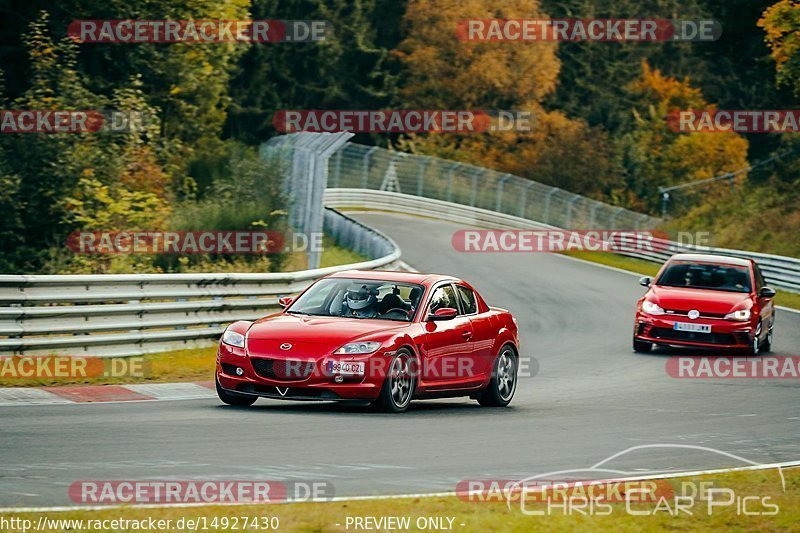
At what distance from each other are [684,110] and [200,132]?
4276cm

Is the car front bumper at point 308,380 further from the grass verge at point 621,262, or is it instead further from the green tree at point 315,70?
the green tree at point 315,70

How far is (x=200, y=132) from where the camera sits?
47656 millimetres

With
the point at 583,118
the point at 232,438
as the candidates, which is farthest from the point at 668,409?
the point at 583,118

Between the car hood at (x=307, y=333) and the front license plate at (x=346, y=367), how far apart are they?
0.14 metres

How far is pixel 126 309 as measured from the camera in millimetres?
16938

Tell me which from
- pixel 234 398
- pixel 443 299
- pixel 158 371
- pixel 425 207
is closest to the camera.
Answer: pixel 234 398

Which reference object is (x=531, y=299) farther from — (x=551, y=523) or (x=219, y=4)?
(x=551, y=523)

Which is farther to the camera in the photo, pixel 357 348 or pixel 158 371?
pixel 158 371

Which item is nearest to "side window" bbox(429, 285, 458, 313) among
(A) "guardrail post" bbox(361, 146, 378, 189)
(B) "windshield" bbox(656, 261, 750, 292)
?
(B) "windshield" bbox(656, 261, 750, 292)

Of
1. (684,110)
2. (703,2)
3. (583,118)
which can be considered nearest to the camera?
(703,2)

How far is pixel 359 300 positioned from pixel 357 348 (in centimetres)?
121

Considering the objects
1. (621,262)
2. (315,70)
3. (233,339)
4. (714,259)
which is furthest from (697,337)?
(315,70)

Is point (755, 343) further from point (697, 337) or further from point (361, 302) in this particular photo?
point (361, 302)

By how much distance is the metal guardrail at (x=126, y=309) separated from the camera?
1550 cm
